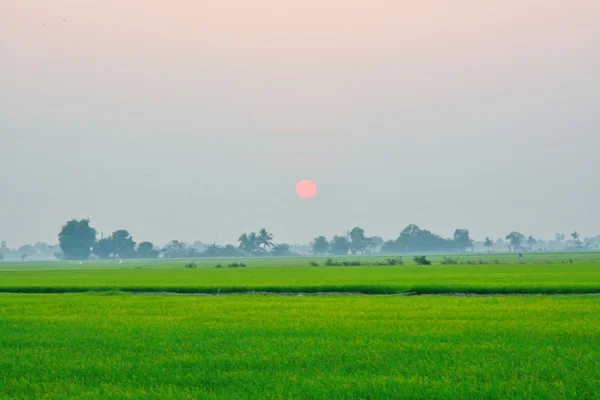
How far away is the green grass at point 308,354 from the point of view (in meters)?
7.99

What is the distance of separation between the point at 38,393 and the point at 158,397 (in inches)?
70.4

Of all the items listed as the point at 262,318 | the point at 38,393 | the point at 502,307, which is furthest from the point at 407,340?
the point at 502,307

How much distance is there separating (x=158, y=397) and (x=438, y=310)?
1198 cm

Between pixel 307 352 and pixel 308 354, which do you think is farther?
pixel 307 352

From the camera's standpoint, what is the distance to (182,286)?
33.2 m

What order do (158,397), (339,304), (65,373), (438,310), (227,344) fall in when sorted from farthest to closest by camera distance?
(339,304)
(438,310)
(227,344)
(65,373)
(158,397)

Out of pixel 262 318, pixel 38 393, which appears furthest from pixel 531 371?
pixel 262 318

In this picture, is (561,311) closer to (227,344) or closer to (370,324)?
(370,324)

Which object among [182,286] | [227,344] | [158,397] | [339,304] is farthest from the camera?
[182,286]

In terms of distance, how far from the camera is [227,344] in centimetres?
1186

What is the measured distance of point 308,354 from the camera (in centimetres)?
1050

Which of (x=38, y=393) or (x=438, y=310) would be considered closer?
(x=38, y=393)

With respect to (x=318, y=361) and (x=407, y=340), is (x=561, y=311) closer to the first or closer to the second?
(x=407, y=340)

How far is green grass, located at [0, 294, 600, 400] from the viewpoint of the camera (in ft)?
26.2
